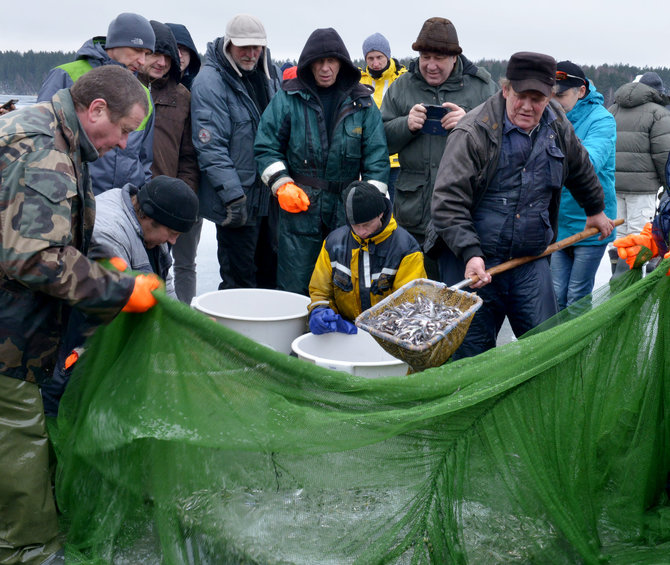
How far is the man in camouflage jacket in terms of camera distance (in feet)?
7.75

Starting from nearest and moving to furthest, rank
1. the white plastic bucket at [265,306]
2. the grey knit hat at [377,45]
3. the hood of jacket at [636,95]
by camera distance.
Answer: the white plastic bucket at [265,306] < the hood of jacket at [636,95] < the grey knit hat at [377,45]

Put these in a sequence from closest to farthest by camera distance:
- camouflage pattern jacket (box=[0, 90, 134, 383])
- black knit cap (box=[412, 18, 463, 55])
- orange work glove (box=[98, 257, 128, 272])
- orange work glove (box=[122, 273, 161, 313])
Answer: camouflage pattern jacket (box=[0, 90, 134, 383]) → orange work glove (box=[122, 273, 161, 313]) → orange work glove (box=[98, 257, 128, 272]) → black knit cap (box=[412, 18, 463, 55])

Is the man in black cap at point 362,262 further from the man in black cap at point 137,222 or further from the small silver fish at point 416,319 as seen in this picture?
the man in black cap at point 137,222

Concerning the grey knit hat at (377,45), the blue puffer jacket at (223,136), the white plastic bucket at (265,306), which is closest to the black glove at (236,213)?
the blue puffer jacket at (223,136)

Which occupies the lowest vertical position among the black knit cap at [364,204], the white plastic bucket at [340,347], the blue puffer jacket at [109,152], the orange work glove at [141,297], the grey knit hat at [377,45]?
the white plastic bucket at [340,347]

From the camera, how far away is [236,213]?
499cm

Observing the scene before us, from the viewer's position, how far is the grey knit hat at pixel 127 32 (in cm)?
422

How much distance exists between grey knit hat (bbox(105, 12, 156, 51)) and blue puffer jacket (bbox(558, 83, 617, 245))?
320 cm

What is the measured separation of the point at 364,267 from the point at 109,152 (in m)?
1.64

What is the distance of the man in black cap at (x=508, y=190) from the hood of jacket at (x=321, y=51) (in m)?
1.24

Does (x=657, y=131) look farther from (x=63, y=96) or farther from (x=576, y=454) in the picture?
(x=63, y=96)

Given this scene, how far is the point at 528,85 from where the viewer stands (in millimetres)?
3584

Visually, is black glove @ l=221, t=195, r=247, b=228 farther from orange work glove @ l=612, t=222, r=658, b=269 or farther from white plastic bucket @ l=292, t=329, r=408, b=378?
orange work glove @ l=612, t=222, r=658, b=269

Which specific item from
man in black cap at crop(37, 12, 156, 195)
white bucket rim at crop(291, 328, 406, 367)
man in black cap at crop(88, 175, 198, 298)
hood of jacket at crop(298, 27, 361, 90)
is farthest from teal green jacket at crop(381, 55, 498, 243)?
man in black cap at crop(88, 175, 198, 298)
